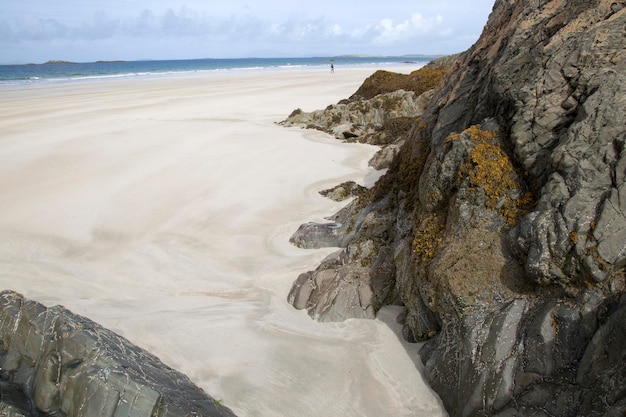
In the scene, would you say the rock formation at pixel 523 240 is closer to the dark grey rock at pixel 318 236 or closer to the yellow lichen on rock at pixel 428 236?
the yellow lichen on rock at pixel 428 236

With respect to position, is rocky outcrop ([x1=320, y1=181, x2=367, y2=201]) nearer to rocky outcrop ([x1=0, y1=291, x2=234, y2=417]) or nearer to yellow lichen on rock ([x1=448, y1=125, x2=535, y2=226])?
yellow lichen on rock ([x1=448, y1=125, x2=535, y2=226])

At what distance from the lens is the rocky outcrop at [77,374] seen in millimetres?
4250

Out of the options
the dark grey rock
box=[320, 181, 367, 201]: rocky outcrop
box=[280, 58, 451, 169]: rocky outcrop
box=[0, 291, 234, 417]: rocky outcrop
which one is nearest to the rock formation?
the dark grey rock

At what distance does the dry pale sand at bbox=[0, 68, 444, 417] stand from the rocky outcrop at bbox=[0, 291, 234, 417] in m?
0.67

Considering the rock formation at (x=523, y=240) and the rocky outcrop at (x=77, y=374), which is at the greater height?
the rock formation at (x=523, y=240)

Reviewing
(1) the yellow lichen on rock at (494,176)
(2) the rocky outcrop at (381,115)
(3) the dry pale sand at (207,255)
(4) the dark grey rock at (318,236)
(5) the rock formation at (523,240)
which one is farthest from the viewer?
(2) the rocky outcrop at (381,115)

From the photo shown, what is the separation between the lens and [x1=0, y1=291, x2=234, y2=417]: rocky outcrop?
4.25m

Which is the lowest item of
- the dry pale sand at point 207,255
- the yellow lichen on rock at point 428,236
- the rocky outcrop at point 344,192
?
the dry pale sand at point 207,255

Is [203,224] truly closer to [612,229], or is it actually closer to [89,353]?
[89,353]

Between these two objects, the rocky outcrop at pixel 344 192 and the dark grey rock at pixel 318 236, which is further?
the rocky outcrop at pixel 344 192

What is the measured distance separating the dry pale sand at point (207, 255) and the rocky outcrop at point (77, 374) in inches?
26.5

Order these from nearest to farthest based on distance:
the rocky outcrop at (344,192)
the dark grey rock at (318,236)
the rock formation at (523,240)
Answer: the rock formation at (523,240) < the dark grey rock at (318,236) < the rocky outcrop at (344,192)

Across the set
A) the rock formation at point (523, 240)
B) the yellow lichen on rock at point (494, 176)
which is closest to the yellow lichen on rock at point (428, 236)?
the rock formation at point (523, 240)

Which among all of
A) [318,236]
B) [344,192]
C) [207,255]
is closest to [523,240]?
[318,236]
